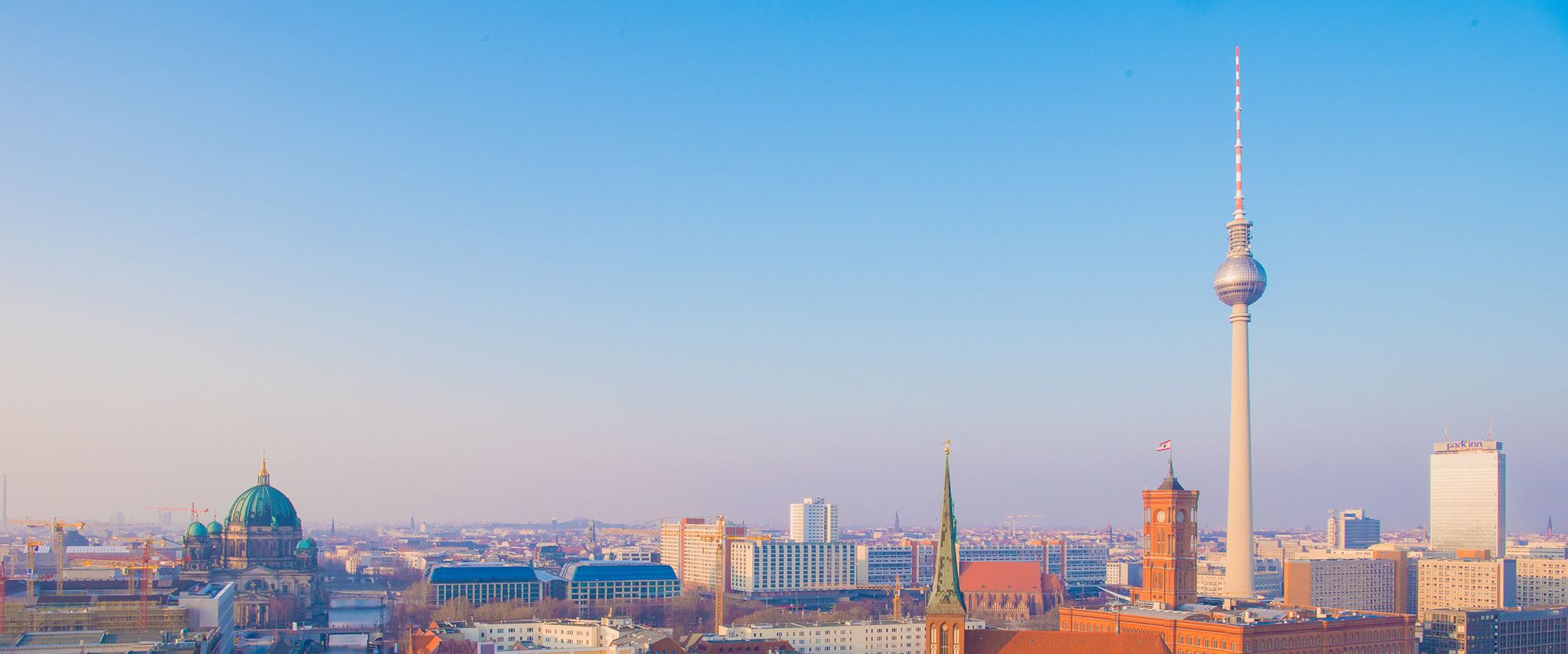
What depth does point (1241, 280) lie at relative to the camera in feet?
398

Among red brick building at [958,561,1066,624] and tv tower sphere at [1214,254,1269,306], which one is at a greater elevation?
tv tower sphere at [1214,254,1269,306]

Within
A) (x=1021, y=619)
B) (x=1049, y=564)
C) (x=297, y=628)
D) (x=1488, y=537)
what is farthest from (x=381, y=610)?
(x=1488, y=537)

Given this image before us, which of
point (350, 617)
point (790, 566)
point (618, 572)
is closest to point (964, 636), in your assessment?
point (618, 572)

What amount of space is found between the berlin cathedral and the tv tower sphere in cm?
8396

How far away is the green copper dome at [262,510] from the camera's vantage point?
140 m

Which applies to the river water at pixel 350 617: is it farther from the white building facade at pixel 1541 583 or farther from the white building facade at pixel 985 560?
the white building facade at pixel 1541 583

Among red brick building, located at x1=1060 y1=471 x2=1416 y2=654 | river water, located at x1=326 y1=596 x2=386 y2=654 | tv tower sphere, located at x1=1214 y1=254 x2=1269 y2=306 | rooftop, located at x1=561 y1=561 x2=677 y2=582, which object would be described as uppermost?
tv tower sphere, located at x1=1214 y1=254 x2=1269 y2=306

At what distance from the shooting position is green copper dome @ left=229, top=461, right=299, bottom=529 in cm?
14050

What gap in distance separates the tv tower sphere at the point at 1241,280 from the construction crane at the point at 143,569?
277 feet

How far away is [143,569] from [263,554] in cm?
1055

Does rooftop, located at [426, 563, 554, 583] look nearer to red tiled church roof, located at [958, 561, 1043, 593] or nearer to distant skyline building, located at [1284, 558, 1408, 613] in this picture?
red tiled church roof, located at [958, 561, 1043, 593]

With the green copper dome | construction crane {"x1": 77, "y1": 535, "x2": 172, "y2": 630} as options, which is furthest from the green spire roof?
the green copper dome

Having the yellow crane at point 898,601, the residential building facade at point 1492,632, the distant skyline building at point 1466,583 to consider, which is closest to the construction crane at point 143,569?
the yellow crane at point 898,601

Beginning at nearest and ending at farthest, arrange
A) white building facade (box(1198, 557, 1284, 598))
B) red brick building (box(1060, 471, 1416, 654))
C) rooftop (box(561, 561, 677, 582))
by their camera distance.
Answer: red brick building (box(1060, 471, 1416, 654))
rooftop (box(561, 561, 677, 582))
white building facade (box(1198, 557, 1284, 598))
